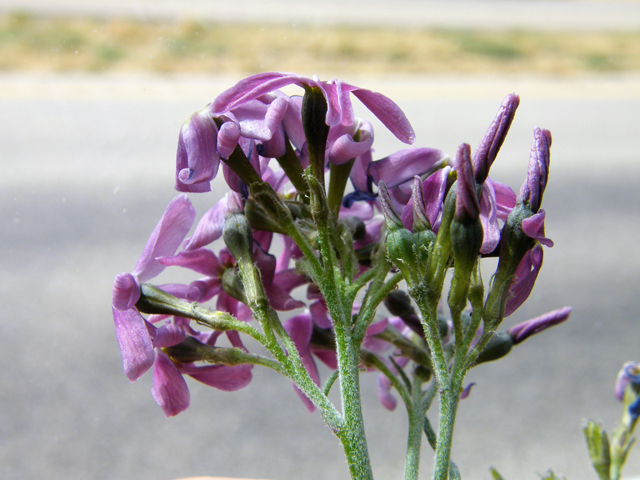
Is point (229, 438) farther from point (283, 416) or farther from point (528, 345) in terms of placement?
point (528, 345)

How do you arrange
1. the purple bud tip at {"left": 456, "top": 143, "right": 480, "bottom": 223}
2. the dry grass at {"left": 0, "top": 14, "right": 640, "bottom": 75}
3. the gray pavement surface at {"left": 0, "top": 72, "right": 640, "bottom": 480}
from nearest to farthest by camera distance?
the purple bud tip at {"left": 456, "top": 143, "right": 480, "bottom": 223} < the dry grass at {"left": 0, "top": 14, "right": 640, "bottom": 75} < the gray pavement surface at {"left": 0, "top": 72, "right": 640, "bottom": 480}

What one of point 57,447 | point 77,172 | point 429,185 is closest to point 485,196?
point 429,185

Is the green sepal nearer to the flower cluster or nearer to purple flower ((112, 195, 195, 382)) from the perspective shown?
the flower cluster

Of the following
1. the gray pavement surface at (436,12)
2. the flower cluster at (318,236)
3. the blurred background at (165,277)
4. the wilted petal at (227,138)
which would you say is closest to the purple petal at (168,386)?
the flower cluster at (318,236)

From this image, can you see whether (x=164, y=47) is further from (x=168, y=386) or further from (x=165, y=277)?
(x=165, y=277)

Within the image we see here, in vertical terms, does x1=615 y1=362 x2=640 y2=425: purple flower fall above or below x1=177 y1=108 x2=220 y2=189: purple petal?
below

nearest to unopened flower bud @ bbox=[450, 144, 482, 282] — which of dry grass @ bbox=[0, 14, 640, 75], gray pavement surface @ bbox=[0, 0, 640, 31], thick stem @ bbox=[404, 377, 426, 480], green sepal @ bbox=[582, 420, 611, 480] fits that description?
thick stem @ bbox=[404, 377, 426, 480]
